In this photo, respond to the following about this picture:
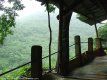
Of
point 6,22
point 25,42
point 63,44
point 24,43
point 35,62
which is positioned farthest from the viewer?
point 25,42

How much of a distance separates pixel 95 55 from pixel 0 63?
45.3m

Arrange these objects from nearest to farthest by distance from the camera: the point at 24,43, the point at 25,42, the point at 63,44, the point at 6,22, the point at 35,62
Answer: the point at 35,62 < the point at 63,44 < the point at 6,22 < the point at 24,43 < the point at 25,42

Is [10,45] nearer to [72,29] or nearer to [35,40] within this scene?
[35,40]

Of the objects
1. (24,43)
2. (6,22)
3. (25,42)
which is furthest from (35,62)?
(25,42)

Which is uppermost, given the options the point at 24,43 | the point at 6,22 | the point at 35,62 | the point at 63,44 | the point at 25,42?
the point at 6,22

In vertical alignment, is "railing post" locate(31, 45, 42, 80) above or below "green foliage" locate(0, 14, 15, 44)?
below

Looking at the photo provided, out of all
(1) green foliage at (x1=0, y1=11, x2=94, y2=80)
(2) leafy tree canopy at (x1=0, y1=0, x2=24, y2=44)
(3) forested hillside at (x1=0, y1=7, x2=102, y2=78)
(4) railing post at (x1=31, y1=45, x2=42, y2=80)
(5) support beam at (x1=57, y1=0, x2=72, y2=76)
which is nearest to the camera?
(4) railing post at (x1=31, y1=45, x2=42, y2=80)

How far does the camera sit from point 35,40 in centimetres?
9194

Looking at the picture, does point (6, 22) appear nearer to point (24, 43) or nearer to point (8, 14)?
point (8, 14)

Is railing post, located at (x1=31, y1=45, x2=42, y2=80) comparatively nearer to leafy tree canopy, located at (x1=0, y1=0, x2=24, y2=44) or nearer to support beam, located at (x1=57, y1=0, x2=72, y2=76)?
support beam, located at (x1=57, y1=0, x2=72, y2=76)

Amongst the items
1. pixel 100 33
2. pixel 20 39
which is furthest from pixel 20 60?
pixel 100 33

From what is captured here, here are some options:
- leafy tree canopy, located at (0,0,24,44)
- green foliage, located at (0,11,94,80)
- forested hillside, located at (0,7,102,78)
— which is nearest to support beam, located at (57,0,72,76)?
leafy tree canopy, located at (0,0,24,44)

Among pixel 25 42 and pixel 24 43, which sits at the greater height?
pixel 25 42

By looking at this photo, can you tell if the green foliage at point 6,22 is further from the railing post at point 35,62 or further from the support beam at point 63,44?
the railing post at point 35,62
